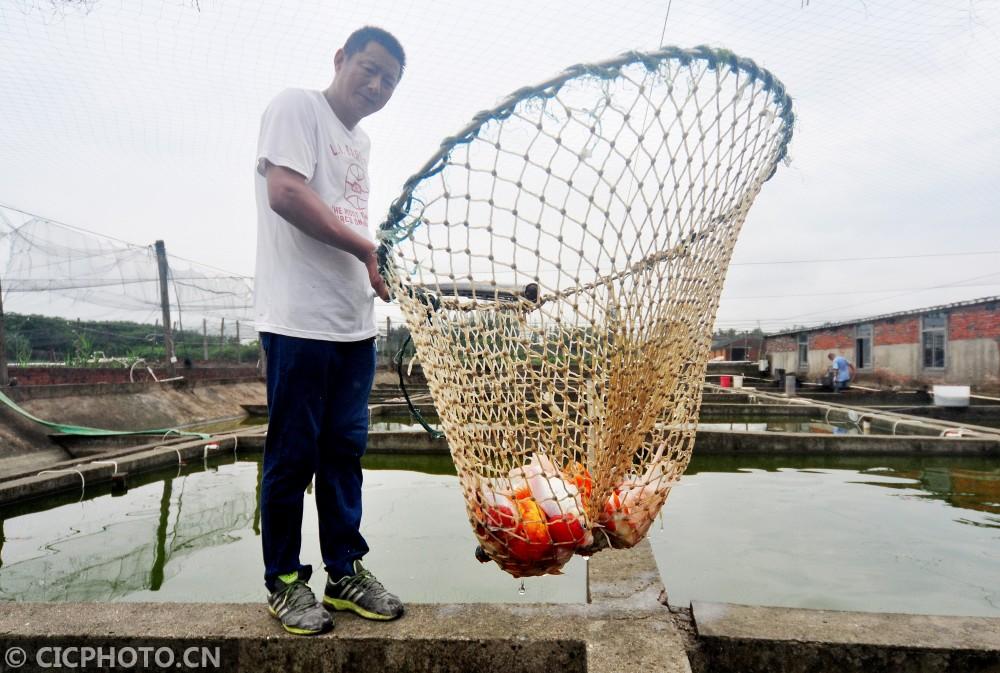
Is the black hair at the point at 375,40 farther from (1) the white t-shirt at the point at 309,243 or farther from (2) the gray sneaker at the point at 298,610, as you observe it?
(2) the gray sneaker at the point at 298,610

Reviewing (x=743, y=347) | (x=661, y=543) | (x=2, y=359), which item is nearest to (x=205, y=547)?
(x=661, y=543)

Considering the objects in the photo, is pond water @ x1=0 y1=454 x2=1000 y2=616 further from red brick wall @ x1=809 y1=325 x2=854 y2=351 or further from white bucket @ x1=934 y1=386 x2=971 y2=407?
red brick wall @ x1=809 y1=325 x2=854 y2=351

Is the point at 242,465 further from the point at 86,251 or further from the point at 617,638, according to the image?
the point at 86,251

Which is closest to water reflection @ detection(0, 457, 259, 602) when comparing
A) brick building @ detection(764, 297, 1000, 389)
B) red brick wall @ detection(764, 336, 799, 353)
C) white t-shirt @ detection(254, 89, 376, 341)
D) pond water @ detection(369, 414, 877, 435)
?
white t-shirt @ detection(254, 89, 376, 341)

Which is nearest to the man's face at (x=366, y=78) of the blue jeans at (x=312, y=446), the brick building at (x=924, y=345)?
the blue jeans at (x=312, y=446)

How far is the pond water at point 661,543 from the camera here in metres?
2.28

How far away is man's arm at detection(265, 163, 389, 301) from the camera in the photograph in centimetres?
129

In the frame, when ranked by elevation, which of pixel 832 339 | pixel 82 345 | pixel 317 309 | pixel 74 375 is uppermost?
pixel 832 339

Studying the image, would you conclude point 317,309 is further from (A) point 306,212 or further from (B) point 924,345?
(B) point 924,345

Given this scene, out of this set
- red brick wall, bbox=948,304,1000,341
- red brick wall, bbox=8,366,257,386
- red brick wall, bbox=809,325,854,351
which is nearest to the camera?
red brick wall, bbox=8,366,257,386

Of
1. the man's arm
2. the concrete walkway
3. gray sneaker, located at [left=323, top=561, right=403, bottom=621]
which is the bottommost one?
the concrete walkway

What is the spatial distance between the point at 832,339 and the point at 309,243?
20.0 meters

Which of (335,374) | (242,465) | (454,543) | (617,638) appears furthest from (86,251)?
(617,638)

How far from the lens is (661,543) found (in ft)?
9.03
